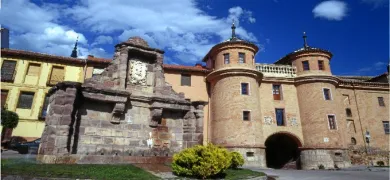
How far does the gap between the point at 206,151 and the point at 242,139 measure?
14989 millimetres

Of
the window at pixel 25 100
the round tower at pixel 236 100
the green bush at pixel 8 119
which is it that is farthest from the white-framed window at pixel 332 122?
the window at pixel 25 100

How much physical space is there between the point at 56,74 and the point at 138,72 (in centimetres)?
1941

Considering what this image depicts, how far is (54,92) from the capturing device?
1167cm

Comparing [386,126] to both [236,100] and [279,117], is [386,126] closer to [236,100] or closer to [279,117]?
[279,117]

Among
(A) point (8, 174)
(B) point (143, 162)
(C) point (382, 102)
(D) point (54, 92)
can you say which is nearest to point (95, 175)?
(A) point (8, 174)

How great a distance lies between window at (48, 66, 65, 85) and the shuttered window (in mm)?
1488

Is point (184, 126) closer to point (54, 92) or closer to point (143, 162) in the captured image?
point (143, 162)

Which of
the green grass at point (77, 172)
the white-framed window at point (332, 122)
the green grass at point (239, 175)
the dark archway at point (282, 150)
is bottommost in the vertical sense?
the green grass at point (239, 175)

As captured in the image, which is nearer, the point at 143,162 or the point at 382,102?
the point at 143,162

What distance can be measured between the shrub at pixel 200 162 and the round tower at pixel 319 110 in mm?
19507

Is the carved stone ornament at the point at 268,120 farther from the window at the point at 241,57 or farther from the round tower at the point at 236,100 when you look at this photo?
the window at the point at 241,57

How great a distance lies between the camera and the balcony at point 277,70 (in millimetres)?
29953

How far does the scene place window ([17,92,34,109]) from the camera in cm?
2691

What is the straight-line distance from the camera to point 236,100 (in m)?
25.9
